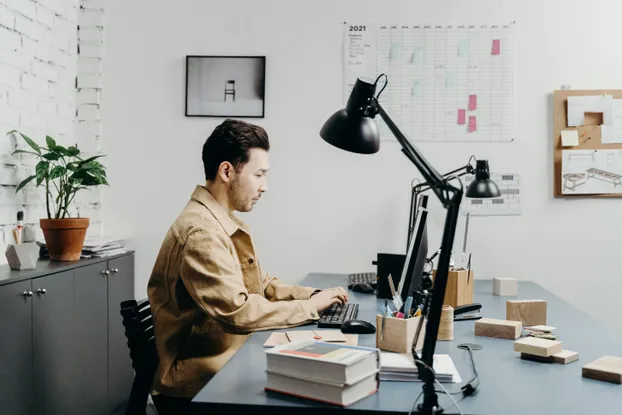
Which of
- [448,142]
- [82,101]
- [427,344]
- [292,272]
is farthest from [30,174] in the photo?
[427,344]

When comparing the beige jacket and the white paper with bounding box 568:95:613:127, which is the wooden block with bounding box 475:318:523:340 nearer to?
the beige jacket

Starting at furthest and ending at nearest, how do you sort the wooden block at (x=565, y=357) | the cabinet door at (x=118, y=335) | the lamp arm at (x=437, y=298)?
the cabinet door at (x=118, y=335), the wooden block at (x=565, y=357), the lamp arm at (x=437, y=298)

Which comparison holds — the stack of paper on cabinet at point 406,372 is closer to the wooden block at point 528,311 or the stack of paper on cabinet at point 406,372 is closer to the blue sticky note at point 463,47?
the wooden block at point 528,311

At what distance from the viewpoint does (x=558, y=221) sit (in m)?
3.25

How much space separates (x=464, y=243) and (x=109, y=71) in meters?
2.11

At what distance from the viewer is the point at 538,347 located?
1.54 m

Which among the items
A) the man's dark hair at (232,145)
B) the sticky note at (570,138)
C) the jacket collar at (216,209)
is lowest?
the jacket collar at (216,209)

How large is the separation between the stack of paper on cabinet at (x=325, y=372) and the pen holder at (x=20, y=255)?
1497 millimetres

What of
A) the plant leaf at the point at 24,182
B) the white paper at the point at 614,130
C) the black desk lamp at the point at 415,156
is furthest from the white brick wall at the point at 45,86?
the white paper at the point at 614,130

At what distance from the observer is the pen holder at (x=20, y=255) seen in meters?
2.37

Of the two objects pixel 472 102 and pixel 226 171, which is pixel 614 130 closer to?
pixel 472 102

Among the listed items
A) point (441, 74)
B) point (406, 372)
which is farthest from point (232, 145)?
point (441, 74)

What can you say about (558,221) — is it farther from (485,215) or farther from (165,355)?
(165,355)

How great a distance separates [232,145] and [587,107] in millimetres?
2130
